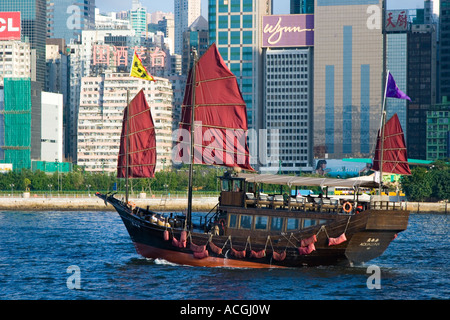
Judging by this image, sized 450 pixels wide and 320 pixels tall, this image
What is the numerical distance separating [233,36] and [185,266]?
15276cm

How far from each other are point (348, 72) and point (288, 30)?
1816 cm

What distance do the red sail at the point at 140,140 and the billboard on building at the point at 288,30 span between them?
5511 inches

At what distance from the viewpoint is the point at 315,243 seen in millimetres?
43219

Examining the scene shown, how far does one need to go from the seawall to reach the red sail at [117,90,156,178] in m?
61.1

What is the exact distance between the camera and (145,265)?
47000 millimetres

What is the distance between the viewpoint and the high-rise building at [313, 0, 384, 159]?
187m

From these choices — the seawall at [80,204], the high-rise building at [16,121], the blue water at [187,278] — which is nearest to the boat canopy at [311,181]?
the blue water at [187,278]

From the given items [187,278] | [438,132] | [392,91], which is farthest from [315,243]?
[438,132]

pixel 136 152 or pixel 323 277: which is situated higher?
pixel 136 152

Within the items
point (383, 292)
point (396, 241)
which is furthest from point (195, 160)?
point (396, 241)

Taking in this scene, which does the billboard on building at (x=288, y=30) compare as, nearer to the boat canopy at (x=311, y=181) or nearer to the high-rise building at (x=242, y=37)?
the high-rise building at (x=242, y=37)

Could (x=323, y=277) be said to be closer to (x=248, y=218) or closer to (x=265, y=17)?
(x=248, y=218)

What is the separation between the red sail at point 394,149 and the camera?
5701cm

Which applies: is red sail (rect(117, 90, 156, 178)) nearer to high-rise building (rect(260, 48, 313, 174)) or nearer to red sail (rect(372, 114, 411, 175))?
red sail (rect(372, 114, 411, 175))
